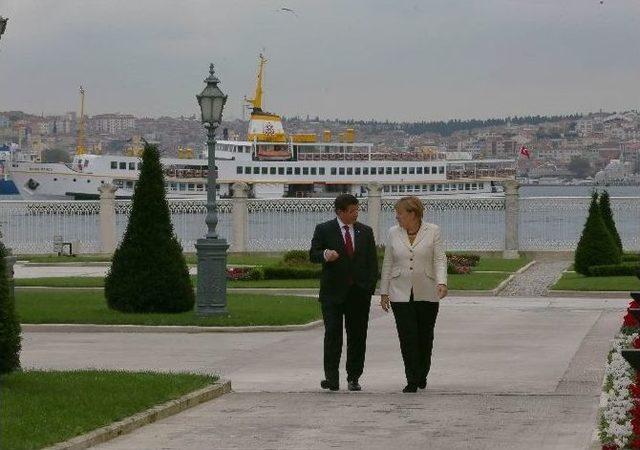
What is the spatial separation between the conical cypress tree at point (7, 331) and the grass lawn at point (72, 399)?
237 mm

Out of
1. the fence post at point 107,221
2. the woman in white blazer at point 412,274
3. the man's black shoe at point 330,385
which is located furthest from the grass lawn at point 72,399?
the fence post at point 107,221

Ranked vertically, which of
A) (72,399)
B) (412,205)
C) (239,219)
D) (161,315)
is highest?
(412,205)

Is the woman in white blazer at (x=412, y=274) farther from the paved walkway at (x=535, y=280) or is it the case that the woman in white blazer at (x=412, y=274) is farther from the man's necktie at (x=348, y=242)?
the paved walkway at (x=535, y=280)

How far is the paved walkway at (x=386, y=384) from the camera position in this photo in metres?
10.3

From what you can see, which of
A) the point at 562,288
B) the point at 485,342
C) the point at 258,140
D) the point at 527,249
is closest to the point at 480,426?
the point at 485,342

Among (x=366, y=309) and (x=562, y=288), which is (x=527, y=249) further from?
(x=366, y=309)

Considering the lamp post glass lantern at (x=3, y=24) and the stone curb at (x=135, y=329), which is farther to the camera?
the stone curb at (x=135, y=329)

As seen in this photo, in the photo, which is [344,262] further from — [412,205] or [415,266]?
[412,205]

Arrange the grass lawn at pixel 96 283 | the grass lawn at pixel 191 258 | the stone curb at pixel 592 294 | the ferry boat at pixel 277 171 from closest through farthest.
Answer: the stone curb at pixel 592 294 < the grass lawn at pixel 96 283 < the grass lawn at pixel 191 258 < the ferry boat at pixel 277 171

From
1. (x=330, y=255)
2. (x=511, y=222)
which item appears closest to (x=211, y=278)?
(x=330, y=255)

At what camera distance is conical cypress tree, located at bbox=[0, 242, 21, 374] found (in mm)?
11258

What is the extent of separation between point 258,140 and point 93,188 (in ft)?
38.7

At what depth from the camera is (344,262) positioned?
44.2ft

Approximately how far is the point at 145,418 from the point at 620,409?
3339mm
